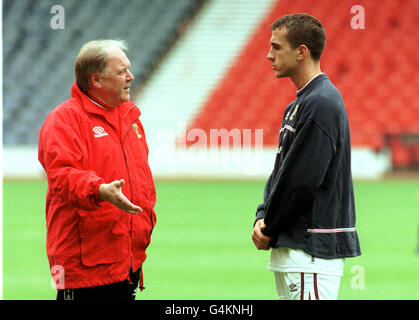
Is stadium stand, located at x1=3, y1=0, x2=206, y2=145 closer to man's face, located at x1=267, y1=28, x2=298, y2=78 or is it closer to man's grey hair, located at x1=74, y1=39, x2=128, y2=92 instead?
man's grey hair, located at x1=74, y1=39, x2=128, y2=92

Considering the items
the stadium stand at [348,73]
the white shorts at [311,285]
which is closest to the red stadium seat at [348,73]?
the stadium stand at [348,73]

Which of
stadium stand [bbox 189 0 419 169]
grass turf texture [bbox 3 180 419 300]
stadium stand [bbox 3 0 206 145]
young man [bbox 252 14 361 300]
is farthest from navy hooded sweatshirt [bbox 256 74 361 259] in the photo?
stadium stand [bbox 3 0 206 145]

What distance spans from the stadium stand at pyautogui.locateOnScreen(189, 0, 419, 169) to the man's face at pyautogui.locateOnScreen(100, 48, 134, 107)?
44.9 ft

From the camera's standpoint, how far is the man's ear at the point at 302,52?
2465 millimetres

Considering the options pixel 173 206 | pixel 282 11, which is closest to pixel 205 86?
pixel 282 11

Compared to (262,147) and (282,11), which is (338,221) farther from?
(282,11)

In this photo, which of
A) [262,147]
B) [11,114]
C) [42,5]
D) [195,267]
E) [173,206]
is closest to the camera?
[195,267]

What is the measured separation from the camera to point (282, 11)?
58.9ft

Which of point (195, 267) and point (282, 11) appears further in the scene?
point (282, 11)

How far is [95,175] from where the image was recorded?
2377 mm

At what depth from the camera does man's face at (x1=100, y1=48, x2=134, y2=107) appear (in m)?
2.57

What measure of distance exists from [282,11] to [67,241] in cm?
1621

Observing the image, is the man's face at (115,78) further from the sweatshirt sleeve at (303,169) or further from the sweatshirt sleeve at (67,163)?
the sweatshirt sleeve at (303,169)

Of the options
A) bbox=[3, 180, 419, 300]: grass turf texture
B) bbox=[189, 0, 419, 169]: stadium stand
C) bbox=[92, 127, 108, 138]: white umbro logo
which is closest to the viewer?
bbox=[92, 127, 108, 138]: white umbro logo
